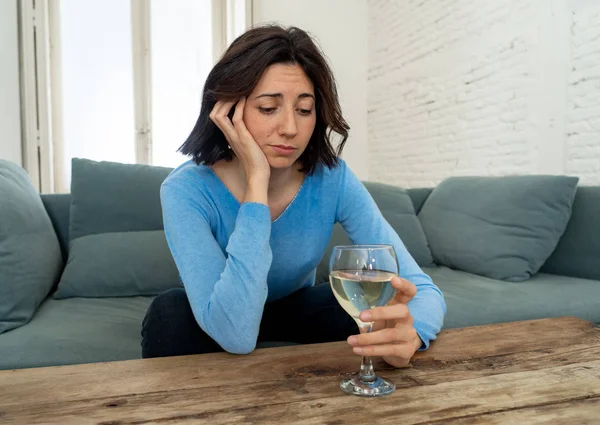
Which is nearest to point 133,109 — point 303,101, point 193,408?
Answer: point 303,101

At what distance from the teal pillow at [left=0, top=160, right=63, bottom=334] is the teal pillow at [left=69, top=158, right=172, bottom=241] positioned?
0.15 m

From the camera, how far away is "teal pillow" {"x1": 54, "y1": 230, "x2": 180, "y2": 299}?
1731 millimetres

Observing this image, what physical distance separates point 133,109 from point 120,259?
2514 mm

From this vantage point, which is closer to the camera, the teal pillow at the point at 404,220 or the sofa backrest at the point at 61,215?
the sofa backrest at the point at 61,215

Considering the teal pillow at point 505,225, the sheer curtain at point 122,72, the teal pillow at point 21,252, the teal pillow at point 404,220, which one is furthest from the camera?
the sheer curtain at point 122,72

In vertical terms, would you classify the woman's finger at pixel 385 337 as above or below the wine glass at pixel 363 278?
below

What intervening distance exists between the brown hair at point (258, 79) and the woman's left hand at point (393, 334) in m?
0.54

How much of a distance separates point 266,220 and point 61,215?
137 cm

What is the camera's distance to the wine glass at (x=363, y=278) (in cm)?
63

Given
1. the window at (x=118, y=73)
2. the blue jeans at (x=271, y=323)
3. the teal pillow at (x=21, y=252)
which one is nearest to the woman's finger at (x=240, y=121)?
the blue jeans at (x=271, y=323)

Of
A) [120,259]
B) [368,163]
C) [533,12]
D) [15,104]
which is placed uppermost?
[533,12]

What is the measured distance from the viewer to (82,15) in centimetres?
381

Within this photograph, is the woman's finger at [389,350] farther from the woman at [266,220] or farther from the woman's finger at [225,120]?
the woman's finger at [225,120]

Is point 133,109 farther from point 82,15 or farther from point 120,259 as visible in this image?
point 120,259
